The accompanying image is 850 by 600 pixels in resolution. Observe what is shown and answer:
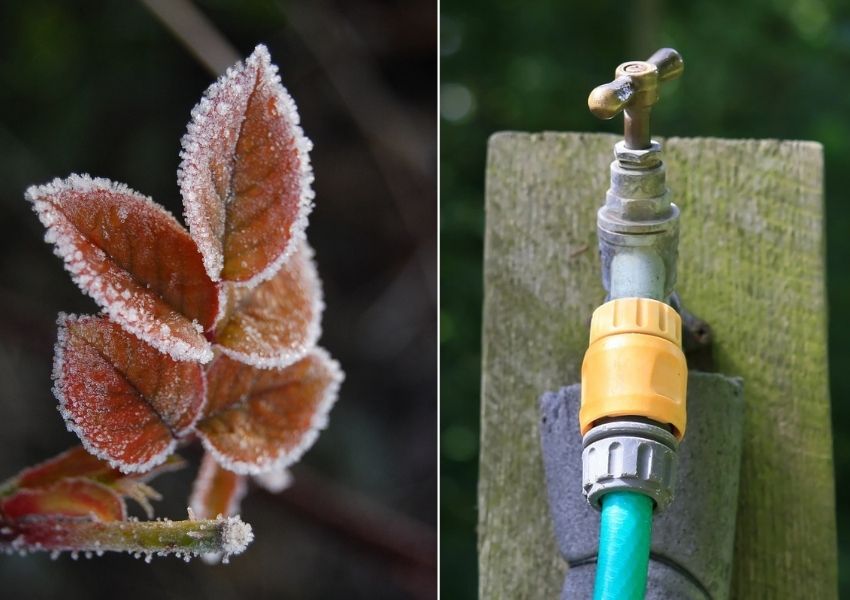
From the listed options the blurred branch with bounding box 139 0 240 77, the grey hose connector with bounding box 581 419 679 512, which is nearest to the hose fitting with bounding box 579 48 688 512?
the grey hose connector with bounding box 581 419 679 512

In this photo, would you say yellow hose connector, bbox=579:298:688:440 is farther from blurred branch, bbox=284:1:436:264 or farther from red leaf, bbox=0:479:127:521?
blurred branch, bbox=284:1:436:264

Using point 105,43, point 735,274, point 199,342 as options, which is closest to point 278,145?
point 199,342

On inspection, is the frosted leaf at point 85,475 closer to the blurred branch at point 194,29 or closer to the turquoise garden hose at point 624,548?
the turquoise garden hose at point 624,548

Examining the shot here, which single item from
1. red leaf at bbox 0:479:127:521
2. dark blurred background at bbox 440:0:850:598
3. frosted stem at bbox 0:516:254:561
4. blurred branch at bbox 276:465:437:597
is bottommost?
frosted stem at bbox 0:516:254:561

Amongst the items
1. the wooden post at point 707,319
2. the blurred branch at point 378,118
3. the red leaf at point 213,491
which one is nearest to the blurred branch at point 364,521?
the blurred branch at point 378,118

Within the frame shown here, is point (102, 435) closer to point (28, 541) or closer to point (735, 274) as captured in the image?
point (28, 541)
